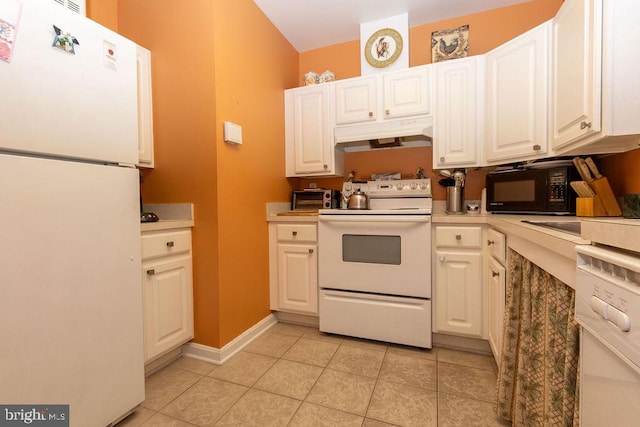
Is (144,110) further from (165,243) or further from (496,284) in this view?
(496,284)

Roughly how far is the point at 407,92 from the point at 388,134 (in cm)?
35

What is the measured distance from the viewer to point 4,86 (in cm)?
84

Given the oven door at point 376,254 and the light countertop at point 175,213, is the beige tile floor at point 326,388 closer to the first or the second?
the oven door at point 376,254

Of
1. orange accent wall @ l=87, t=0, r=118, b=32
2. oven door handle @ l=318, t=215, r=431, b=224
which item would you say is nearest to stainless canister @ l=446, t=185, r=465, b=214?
oven door handle @ l=318, t=215, r=431, b=224

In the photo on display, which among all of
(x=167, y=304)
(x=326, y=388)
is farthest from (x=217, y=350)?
(x=326, y=388)

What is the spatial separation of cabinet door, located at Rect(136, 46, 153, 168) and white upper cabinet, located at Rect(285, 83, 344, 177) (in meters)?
1.07

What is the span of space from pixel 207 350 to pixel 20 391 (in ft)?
2.98

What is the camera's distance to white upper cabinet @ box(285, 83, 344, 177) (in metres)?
2.34

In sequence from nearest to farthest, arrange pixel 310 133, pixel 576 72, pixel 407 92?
pixel 576 72 < pixel 407 92 < pixel 310 133

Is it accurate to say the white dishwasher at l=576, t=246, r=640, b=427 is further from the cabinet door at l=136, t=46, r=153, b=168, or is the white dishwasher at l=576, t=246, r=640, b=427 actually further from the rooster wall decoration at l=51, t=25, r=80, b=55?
the cabinet door at l=136, t=46, r=153, b=168

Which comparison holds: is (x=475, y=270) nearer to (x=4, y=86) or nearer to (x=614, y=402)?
(x=614, y=402)

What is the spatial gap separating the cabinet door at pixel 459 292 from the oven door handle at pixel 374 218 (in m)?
0.25

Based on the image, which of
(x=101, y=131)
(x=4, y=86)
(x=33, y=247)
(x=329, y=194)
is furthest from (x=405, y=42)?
(x=33, y=247)

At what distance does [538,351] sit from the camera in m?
0.93
